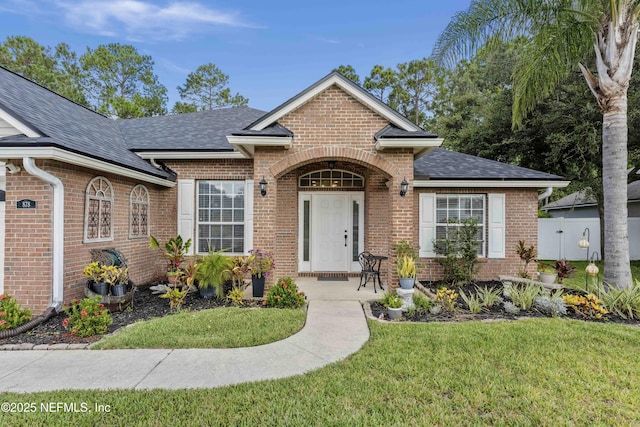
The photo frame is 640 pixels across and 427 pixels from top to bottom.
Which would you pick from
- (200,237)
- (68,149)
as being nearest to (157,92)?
(200,237)

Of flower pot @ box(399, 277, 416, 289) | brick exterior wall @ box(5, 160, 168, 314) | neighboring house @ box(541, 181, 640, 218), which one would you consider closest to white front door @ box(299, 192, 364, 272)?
flower pot @ box(399, 277, 416, 289)

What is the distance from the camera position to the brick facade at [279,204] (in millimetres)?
5277

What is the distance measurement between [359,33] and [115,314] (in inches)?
689

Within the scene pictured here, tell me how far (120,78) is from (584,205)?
3203 cm

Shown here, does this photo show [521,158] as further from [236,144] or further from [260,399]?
[260,399]

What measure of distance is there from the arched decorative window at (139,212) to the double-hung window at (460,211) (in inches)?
305

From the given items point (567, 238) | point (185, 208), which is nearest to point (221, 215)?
point (185, 208)

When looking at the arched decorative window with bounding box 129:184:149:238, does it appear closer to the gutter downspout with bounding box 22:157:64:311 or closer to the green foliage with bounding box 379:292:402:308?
the gutter downspout with bounding box 22:157:64:311

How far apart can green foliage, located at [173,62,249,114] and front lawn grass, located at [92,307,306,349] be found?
2451cm

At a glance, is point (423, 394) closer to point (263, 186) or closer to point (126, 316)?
point (263, 186)

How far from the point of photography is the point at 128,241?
7.27 m

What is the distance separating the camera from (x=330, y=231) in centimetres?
912

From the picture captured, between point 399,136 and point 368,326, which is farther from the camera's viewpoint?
point 399,136

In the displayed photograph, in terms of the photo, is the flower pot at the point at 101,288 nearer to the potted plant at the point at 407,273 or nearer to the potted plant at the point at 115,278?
the potted plant at the point at 115,278
